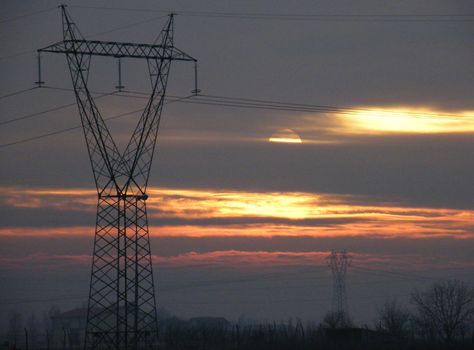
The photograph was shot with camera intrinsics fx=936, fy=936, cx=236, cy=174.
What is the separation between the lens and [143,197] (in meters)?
55.3

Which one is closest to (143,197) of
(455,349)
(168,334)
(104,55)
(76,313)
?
(104,55)

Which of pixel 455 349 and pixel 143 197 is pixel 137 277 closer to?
pixel 143 197

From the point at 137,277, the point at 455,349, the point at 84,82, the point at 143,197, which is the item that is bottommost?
the point at 455,349

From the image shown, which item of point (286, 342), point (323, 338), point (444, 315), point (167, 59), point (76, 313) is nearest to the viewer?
point (167, 59)

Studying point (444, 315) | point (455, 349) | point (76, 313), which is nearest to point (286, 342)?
point (455, 349)

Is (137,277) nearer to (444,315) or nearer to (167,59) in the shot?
(167,59)

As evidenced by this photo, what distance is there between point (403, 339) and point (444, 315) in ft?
121

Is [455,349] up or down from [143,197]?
down

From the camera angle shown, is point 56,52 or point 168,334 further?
point 168,334

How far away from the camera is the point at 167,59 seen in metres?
58.0

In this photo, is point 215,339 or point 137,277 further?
point 215,339

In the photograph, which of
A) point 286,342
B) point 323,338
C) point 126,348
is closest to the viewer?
point 126,348

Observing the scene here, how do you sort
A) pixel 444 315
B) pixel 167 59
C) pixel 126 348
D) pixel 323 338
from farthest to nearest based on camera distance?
pixel 444 315, pixel 323 338, pixel 167 59, pixel 126 348

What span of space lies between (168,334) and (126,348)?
43.1ft
